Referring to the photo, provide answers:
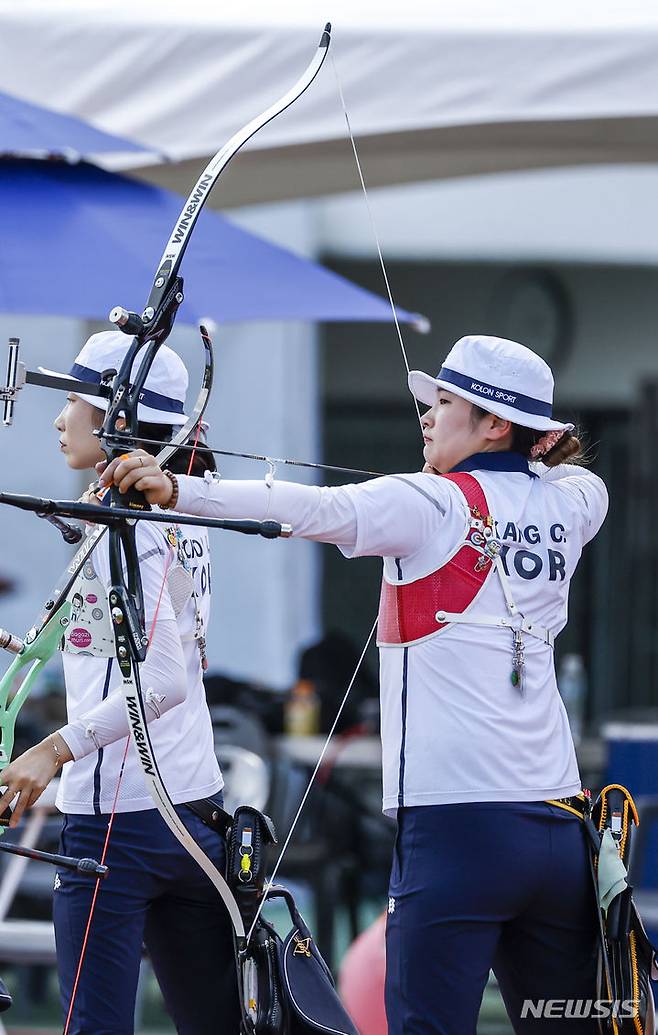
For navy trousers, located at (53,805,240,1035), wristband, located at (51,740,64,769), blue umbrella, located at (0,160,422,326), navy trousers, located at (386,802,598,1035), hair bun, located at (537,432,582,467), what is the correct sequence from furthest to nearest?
blue umbrella, located at (0,160,422,326), hair bun, located at (537,432,582,467), navy trousers, located at (53,805,240,1035), wristband, located at (51,740,64,769), navy trousers, located at (386,802,598,1035)

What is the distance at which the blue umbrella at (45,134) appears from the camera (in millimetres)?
3205

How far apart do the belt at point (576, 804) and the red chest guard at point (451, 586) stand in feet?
0.95

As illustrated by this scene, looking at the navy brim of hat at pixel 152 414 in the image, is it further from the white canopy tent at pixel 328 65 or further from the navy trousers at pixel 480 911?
the white canopy tent at pixel 328 65

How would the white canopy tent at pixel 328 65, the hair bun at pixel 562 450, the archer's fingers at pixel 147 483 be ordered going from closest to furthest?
the archer's fingers at pixel 147 483, the hair bun at pixel 562 450, the white canopy tent at pixel 328 65

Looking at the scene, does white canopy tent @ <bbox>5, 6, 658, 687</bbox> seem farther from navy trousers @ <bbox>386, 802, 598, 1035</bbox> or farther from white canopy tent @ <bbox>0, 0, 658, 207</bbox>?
navy trousers @ <bbox>386, 802, 598, 1035</bbox>

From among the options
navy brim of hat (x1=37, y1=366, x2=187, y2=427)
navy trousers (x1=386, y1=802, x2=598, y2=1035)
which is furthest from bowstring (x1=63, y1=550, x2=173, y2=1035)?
navy trousers (x1=386, y1=802, x2=598, y2=1035)

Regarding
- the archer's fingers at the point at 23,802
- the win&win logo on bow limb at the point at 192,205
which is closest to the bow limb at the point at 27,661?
the archer's fingers at the point at 23,802

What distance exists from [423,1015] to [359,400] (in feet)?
19.6

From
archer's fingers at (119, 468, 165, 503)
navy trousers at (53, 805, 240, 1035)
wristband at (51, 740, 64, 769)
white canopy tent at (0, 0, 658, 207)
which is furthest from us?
white canopy tent at (0, 0, 658, 207)

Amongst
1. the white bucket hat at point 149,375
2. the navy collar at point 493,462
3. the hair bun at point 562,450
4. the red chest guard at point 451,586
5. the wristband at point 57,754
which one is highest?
the white bucket hat at point 149,375

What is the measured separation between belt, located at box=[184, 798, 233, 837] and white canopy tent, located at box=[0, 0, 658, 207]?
1.90 metres

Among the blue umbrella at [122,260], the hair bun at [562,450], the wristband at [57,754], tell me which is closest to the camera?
the wristband at [57,754]

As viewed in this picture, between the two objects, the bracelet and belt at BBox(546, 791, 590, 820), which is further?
belt at BBox(546, 791, 590, 820)

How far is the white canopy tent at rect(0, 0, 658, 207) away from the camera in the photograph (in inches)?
145
